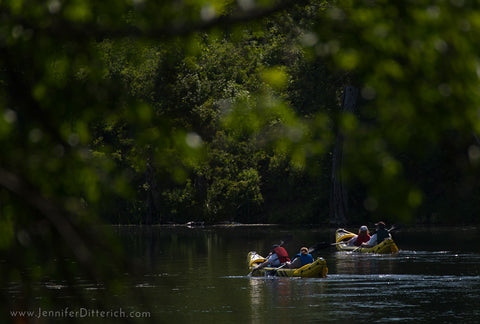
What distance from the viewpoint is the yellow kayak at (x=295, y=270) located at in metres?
29.8

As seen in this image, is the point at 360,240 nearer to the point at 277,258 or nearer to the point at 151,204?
the point at 277,258

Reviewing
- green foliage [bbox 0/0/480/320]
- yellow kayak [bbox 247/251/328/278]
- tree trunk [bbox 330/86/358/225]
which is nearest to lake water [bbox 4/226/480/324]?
yellow kayak [bbox 247/251/328/278]

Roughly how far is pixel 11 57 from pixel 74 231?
72.1 inches

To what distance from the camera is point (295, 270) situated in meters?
31.2

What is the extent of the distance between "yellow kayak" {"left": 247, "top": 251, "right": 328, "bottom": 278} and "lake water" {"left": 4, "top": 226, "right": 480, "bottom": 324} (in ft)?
Result: 1.40

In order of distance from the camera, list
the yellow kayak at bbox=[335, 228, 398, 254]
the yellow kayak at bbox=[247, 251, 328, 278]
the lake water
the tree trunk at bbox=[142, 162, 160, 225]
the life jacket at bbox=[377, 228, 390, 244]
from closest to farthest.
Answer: the lake water → the yellow kayak at bbox=[247, 251, 328, 278] → the yellow kayak at bbox=[335, 228, 398, 254] → the life jacket at bbox=[377, 228, 390, 244] → the tree trunk at bbox=[142, 162, 160, 225]

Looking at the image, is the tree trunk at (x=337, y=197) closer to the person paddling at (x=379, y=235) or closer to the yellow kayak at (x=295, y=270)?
the person paddling at (x=379, y=235)

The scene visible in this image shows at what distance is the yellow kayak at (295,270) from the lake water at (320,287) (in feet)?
1.40

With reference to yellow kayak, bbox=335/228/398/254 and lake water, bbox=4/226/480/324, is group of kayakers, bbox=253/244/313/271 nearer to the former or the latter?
lake water, bbox=4/226/480/324

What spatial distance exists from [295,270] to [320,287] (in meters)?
3.73

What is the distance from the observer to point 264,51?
60.8 metres

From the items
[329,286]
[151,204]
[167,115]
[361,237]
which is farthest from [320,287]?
[151,204]

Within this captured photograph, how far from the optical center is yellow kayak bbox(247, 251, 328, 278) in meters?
29.8

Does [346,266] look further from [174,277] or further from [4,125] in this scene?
[4,125]
